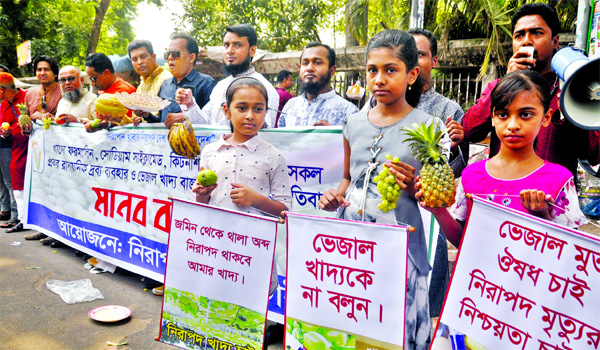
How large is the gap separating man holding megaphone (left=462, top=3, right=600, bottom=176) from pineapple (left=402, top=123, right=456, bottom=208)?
0.71 metres

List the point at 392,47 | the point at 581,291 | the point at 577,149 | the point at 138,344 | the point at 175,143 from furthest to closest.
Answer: the point at 175,143 → the point at 138,344 → the point at 577,149 → the point at 392,47 → the point at 581,291

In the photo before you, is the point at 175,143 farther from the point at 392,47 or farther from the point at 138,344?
the point at 392,47

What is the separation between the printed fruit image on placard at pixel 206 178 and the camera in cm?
267

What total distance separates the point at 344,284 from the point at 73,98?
192 inches

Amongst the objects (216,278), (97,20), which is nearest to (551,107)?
(216,278)

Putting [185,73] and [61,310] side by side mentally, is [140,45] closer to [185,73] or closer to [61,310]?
[185,73]

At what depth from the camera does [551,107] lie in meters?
2.35

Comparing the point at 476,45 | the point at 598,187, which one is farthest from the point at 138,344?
the point at 476,45

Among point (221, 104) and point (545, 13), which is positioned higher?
point (545, 13)

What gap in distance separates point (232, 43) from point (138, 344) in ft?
8.96

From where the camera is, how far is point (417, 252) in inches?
90.1

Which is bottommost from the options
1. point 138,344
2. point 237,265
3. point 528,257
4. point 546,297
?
point 138,344

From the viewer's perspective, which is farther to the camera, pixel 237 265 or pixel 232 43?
pixel 232 43

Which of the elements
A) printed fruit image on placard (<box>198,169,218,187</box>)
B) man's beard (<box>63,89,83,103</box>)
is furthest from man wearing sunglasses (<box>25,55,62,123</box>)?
printed fruit image on placard (<box>198,169,218,187</box>)
